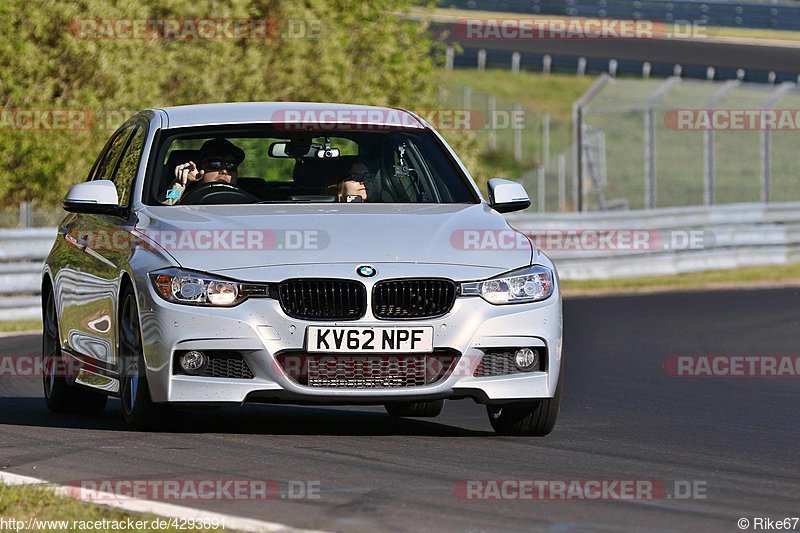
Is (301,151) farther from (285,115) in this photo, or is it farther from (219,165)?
(219,165)

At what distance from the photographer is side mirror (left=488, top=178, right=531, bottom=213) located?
954 centimetres

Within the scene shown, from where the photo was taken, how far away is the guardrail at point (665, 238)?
24969mm

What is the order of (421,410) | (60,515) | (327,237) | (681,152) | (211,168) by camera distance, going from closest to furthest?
(60,515), (327,237), (211,168), (421,410), (681,152)

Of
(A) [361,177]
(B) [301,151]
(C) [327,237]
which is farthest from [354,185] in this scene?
(C) [327,237]

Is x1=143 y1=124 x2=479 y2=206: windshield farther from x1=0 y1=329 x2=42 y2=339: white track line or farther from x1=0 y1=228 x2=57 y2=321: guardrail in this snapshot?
x1=0 y1=228 x2=57 y2=321: guardrail

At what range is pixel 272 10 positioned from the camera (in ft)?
93.4

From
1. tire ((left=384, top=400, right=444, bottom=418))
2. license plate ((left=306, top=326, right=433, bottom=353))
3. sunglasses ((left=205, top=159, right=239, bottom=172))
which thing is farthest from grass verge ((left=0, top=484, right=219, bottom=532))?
tire ((left=384, top=400, right=444, bottom=418))

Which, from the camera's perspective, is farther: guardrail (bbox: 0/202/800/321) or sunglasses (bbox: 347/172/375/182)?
guardrail (bbox: 0/202/800/321)

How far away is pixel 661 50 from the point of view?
174ft

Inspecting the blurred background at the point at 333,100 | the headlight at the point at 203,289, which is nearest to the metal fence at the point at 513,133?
the blurred background at the point at 333,100

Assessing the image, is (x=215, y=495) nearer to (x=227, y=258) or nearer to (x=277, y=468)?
(x=277, y=468)

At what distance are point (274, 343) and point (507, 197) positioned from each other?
1.97 meters

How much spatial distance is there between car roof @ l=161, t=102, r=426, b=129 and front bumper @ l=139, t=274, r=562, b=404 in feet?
5.45

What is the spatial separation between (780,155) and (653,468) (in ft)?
130
